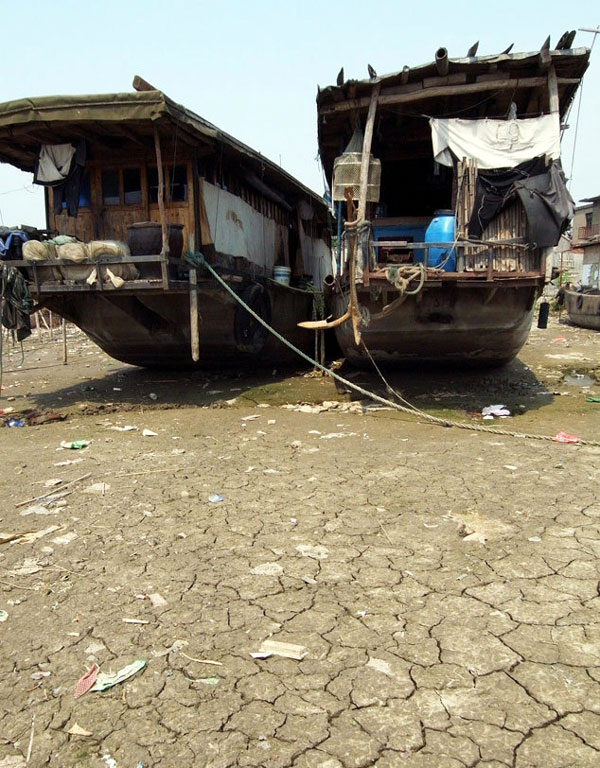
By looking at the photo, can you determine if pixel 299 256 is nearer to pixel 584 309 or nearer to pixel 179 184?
pixel 179 184

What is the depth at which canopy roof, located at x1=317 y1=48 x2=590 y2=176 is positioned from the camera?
20.9 feet

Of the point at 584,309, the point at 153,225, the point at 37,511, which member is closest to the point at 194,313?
the point at 153,225

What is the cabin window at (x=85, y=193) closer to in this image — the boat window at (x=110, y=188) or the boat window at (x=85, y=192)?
the boat window at (x=85, y=192)

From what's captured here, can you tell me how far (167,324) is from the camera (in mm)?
8477

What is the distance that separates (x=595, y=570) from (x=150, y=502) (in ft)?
8.83

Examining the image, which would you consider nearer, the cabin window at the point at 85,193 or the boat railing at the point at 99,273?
the boat railing at the point at 99,273

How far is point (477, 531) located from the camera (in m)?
3.13

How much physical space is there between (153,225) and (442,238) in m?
3.63

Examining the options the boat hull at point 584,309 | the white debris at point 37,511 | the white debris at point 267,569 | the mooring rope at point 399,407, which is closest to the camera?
the white debris at point 267,569

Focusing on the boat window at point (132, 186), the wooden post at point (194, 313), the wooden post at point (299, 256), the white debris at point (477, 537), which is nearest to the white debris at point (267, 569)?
the white debris at point (477, 537)

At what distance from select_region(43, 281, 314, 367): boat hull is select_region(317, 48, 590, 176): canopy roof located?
2927 mm

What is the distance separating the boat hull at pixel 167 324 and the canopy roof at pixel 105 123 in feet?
6.52

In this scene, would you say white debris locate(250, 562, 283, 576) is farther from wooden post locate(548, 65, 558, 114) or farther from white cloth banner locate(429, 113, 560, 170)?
wooden post locate(548, 65, 558, 114)

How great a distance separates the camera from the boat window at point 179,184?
7.68 meters
